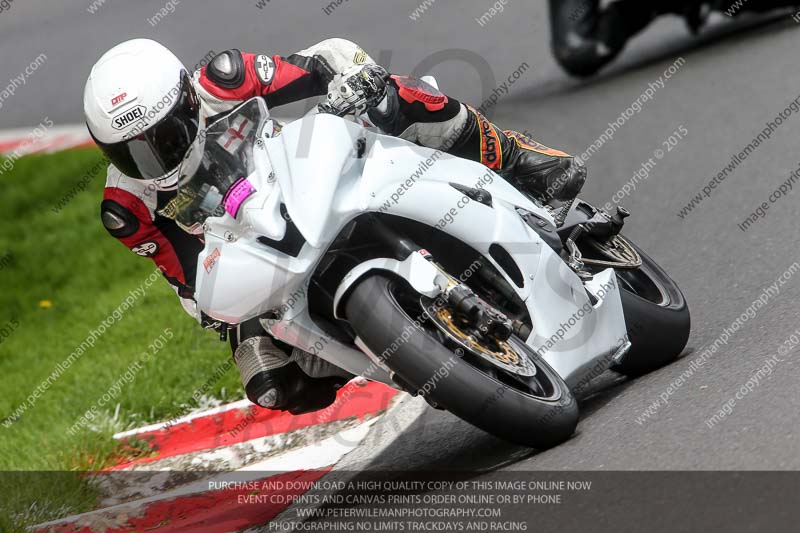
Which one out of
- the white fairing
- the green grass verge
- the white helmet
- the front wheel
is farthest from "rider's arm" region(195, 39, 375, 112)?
the green grass verge

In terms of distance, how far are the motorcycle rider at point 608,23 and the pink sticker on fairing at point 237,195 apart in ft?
24.1

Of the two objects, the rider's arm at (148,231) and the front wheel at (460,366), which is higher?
the front wheel at (460,366)

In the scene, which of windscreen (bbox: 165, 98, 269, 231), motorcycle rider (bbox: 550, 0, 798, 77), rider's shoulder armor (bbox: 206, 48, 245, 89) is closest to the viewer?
windscreen (bbox: 165, 98, 269, 231)

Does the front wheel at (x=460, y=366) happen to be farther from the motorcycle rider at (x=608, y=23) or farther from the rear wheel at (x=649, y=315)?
the motorcycle rider at (x=608, y=23)

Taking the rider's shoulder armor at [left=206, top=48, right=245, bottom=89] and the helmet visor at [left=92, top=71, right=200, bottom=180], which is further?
the rider's shoulder armor at [left=206, top=48, right=245, bottom=89]

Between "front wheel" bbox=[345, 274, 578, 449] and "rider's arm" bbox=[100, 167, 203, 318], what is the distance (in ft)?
4.00

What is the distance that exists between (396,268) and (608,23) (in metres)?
7.59

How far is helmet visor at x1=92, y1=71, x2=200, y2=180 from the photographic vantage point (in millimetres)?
4348

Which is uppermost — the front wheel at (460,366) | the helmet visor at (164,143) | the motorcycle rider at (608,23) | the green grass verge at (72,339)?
the front wheel at (460,366)

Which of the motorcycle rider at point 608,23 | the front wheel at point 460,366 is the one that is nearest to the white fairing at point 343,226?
the front wheel at point 460,366

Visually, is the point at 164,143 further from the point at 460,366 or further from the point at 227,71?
the point at 460,366

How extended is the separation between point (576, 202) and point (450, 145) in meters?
0.72

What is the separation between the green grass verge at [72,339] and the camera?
620cm

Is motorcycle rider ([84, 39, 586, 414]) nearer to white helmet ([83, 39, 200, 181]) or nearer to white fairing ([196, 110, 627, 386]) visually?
white helmet ([83, 39, 200, 181])
